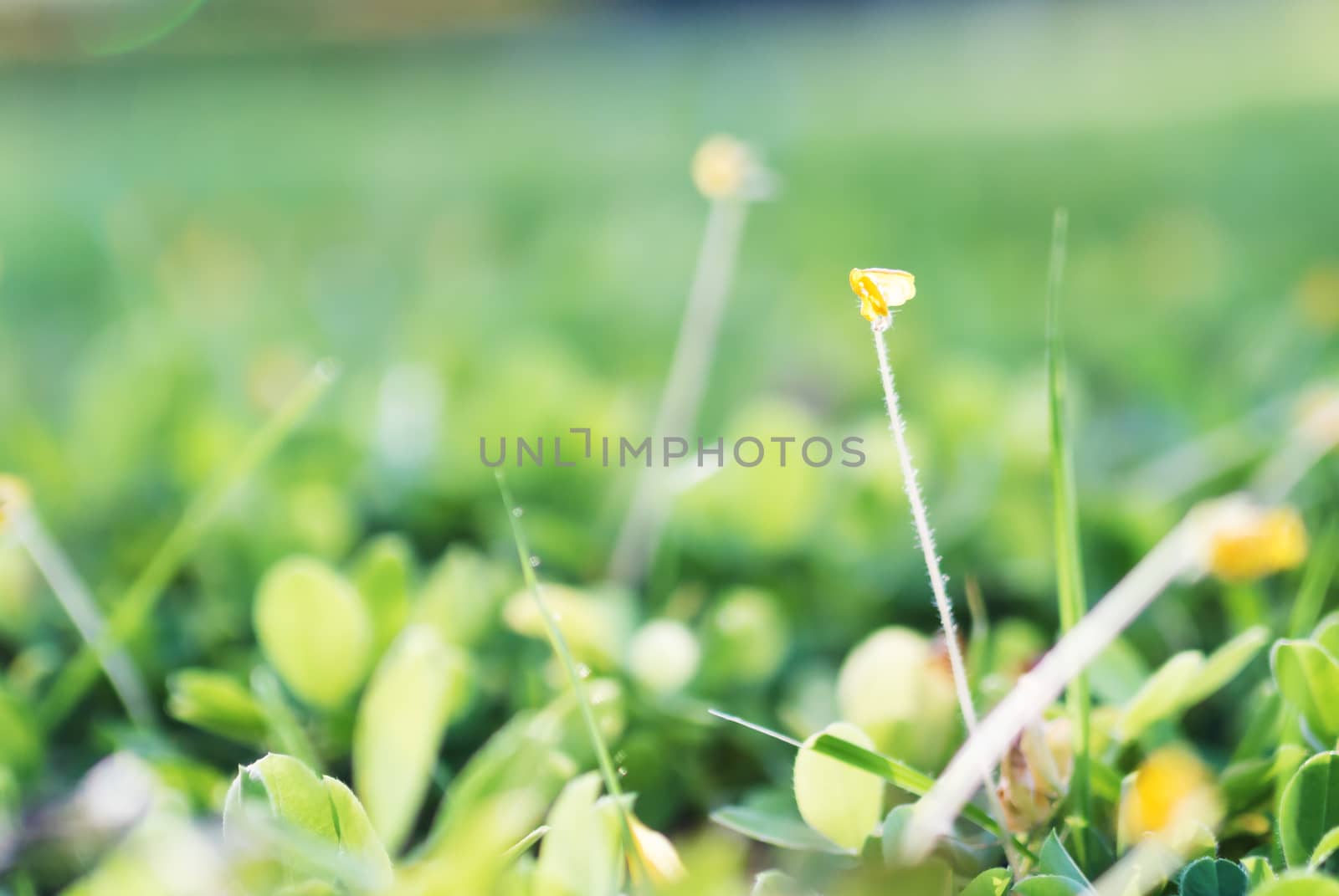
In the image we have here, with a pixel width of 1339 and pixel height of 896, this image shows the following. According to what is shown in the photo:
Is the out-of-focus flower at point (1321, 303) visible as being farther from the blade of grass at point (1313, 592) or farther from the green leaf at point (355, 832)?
the green leaf at point (355, 832)

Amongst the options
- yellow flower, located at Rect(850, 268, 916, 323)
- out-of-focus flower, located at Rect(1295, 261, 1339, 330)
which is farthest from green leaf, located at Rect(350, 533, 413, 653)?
out-of-focus flower, located at Rect(1295, 261, 1339, 330)

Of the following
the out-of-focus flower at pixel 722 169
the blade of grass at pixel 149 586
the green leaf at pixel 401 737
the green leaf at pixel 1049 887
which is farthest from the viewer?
the out-of-focus flower at pixel 722 169

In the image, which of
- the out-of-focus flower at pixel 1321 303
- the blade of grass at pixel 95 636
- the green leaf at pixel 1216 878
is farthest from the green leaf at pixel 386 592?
the out-of-focus flower at pixel 1321 303

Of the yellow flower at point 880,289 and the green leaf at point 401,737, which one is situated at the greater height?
the yellow flower at point 880,289

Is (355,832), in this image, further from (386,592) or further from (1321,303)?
(1321,303)

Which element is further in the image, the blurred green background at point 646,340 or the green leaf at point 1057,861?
the blurred green background at point 646,340

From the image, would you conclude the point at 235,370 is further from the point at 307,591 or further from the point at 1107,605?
the point at 1107,605

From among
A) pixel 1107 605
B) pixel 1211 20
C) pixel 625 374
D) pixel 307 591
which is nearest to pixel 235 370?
pixel 625 374
